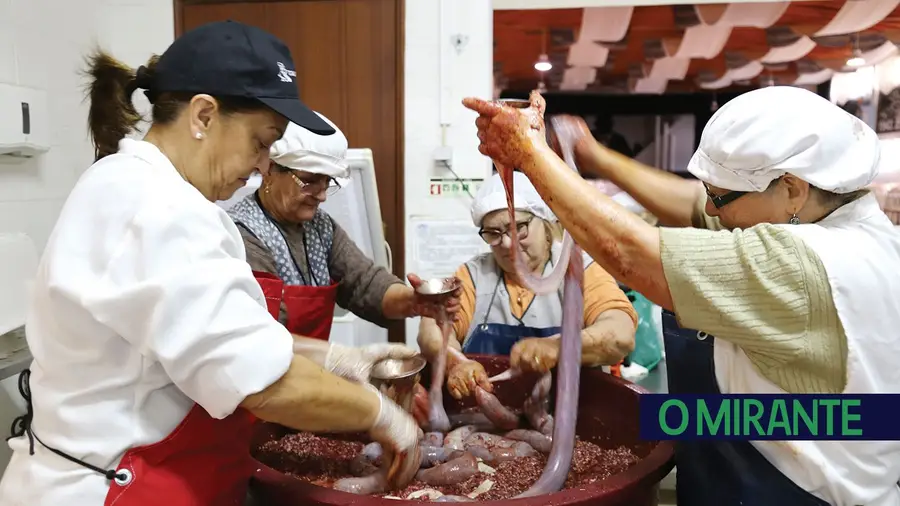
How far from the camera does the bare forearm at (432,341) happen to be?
1.65 meters

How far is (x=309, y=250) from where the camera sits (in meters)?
1.83

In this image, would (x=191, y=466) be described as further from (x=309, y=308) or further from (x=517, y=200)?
(x=517, y=200)

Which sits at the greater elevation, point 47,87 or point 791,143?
point 47,87

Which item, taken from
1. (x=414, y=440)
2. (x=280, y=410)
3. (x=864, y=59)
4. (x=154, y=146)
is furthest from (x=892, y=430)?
(x=864, y=59)

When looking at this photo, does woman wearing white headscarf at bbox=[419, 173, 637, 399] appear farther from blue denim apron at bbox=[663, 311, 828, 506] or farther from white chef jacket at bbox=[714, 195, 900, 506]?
white chef jacket at bbox=[714, 195, 900, 506]

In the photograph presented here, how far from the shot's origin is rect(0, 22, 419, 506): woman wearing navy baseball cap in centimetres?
82

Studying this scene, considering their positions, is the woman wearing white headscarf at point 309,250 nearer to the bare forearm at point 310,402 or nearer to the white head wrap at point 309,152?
the white head wrap at point 309,152

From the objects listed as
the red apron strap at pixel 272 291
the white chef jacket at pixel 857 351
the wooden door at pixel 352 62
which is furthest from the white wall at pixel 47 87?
the white chef jacket at pixel 857 351

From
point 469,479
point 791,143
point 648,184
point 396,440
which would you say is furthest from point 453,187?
point 791,143

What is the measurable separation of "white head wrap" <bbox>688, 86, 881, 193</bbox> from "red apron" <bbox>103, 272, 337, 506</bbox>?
0.80 m

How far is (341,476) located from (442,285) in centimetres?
52

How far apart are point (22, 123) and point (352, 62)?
1.22 meters

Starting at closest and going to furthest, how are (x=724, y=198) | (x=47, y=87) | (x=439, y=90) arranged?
(x=724, y=198) < (x=47, y=87) < (x=439, y=90)

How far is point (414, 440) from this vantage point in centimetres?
115
